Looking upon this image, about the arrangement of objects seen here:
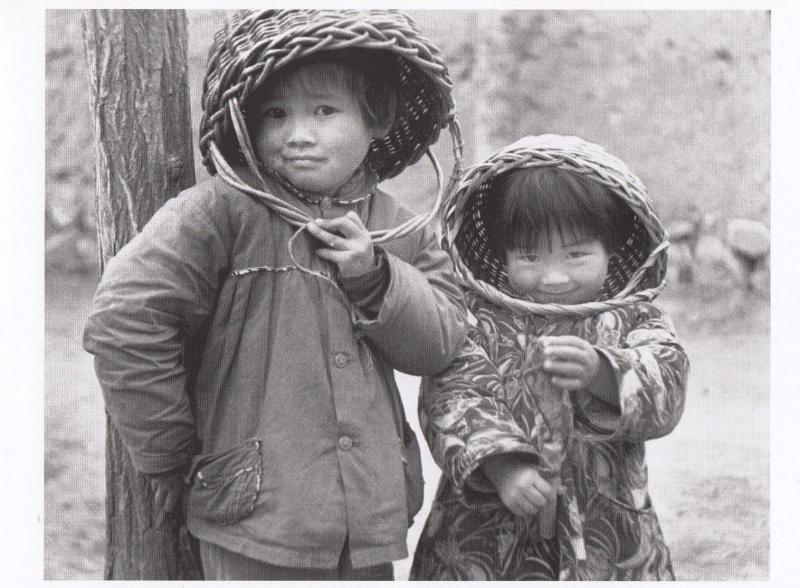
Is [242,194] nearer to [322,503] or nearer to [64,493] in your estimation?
[322,503]

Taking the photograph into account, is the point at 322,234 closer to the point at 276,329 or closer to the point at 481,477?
the point at 276,329

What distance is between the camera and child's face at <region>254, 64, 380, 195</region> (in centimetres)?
206

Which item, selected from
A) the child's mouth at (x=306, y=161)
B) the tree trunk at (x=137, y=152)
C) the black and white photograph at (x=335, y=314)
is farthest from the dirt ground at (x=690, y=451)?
the child's mouth at (x=306, y=161)

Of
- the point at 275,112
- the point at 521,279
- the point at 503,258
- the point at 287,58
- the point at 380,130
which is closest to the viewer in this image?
the point at 287,58

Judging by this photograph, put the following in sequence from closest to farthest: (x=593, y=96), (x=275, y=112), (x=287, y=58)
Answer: (x=287, y=58) < (x=275, y=112) < (x=593, y=96)

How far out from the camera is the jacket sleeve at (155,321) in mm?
1955

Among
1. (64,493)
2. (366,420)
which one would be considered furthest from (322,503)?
(64,493)

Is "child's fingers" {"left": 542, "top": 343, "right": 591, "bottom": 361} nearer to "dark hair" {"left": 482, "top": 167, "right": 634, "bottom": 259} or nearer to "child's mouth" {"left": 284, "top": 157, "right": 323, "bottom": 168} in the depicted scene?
"dark hair" {"left": 482, "top": 167, "right": 634, "bottom": 259}

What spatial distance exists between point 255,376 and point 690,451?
7.57 feet

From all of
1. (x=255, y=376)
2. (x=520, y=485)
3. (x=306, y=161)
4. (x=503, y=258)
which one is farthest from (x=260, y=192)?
(x=520, y=485)

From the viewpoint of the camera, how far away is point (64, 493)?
2.68m

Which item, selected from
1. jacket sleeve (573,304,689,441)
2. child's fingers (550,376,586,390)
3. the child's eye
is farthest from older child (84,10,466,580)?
jacket sleeve (573,304,689,441)

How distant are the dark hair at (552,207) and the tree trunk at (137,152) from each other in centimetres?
67

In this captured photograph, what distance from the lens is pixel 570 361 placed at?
213cm
